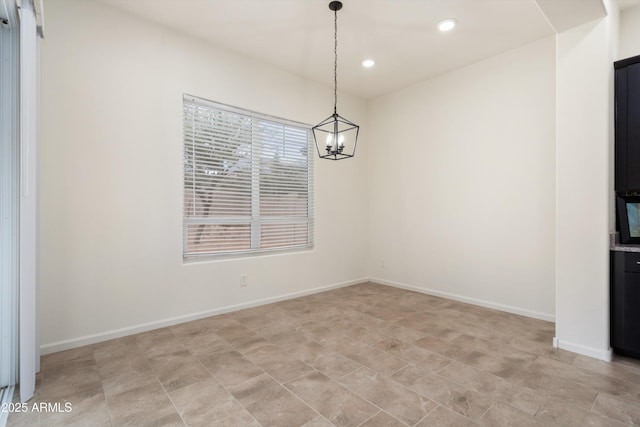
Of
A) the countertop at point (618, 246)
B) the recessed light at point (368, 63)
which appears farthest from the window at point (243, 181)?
the countertop at point (618, 246)

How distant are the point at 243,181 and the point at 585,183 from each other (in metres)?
3.38

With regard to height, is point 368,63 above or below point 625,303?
above

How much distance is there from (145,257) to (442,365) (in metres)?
2.85

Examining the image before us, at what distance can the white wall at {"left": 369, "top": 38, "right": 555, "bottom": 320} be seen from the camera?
3.52 meters

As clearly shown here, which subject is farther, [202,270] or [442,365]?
[202,270]

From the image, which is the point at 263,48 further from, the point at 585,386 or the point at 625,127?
Result: the point at 585,386

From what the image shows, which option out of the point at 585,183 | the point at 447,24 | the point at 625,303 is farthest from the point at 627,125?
the point at 447,24

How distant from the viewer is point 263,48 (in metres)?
3.69

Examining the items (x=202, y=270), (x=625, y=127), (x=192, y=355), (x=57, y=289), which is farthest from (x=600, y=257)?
(x=57, y=289)

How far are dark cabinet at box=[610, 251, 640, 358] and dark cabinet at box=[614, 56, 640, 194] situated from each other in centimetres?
59

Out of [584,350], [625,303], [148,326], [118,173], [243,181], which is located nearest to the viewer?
[625,303]

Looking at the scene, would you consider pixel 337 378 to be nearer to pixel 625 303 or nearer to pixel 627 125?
pixel 625 303

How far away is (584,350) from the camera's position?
2.57 meters

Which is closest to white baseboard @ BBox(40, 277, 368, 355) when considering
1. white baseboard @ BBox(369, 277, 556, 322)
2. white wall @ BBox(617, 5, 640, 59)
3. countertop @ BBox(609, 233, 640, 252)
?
white baseboard @ BBox(369, 277, 556, 322)
